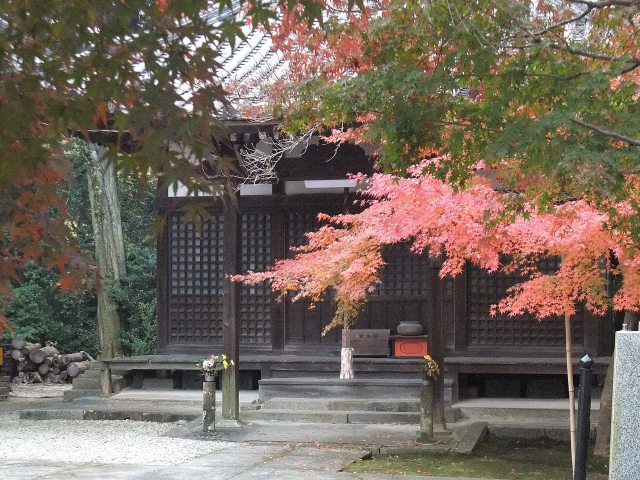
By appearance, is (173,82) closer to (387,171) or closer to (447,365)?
(387,171)

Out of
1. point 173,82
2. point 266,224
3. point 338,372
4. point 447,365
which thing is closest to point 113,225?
point 266,224

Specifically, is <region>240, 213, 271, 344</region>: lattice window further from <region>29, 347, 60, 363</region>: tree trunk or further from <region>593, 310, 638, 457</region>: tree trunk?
<region>29, 347, 60, 363</region>: tree trunk

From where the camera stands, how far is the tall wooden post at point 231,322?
45.9 feet

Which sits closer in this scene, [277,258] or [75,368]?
[277,258]

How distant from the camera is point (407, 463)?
11.3 metres

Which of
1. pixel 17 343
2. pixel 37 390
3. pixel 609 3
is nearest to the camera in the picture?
pixel 609 3

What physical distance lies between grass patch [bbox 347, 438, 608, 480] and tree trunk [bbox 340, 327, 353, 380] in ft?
11.3

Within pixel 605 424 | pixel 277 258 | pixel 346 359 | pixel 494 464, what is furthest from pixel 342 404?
pixel 605 424

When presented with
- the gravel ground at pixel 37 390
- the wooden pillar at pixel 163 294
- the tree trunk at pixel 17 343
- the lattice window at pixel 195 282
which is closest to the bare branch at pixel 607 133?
the lattice window at pixel 195 282

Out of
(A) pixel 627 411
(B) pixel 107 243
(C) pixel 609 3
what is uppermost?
(C) pixel 609 3

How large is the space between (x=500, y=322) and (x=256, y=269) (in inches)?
180

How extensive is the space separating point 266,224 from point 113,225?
794 centimetres

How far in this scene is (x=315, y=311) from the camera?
17.1m

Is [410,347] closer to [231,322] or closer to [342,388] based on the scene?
[342,388]
